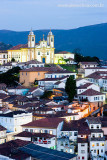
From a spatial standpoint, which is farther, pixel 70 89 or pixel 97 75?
pixel 97 75

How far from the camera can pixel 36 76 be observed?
218ft

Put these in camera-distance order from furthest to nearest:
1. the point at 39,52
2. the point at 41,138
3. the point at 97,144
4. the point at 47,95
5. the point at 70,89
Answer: the point at 39,52 < the point at 47,95 < the point at 70,89 < the point at 97,144 < the point at 41,138

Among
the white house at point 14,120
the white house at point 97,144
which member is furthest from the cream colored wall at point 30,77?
the white house at point 97,144

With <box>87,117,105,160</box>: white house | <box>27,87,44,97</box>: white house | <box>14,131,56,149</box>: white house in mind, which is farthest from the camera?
<box>27,87,44,97</box>: white house

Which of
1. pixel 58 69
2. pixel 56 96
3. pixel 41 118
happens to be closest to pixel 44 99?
pixel 56 96

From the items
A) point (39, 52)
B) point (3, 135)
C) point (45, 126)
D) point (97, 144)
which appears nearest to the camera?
point (97, 144)

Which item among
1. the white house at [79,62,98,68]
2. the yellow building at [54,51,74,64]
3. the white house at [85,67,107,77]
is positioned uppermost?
the yellow building at [54,51,74,64]

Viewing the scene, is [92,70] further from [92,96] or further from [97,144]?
[97,144]

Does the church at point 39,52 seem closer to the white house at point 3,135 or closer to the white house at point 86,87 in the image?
the white house at point 86,87

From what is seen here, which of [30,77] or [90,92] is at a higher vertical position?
[30,77]

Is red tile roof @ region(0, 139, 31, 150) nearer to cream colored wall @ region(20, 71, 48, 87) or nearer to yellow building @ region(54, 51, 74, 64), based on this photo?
cream colored wall @ region(20, 71, 48, 87)

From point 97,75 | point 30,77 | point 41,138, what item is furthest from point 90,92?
point 41,138

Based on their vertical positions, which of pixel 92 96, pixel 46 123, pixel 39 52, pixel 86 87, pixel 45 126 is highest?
pixel 39 52

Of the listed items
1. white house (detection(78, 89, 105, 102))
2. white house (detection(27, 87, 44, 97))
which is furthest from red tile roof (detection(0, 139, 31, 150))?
white house (detection(27, 87, 44, 97))
